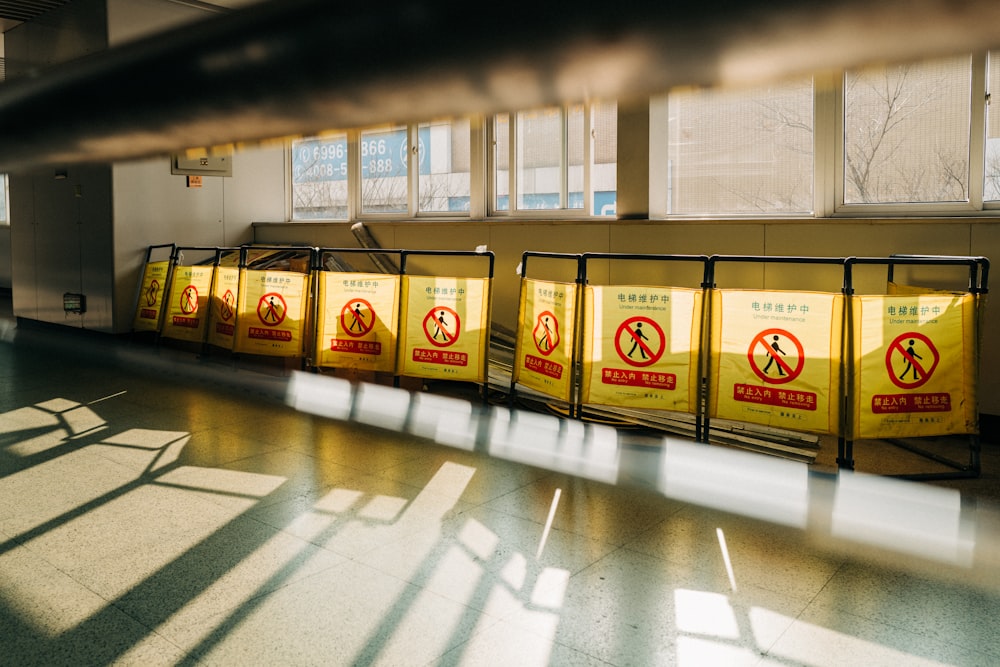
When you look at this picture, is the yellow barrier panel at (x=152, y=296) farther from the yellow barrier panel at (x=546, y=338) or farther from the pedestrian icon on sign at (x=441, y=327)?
the yellow barrier panel at (x=546, y=338)

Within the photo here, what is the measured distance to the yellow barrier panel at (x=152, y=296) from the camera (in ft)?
28.3

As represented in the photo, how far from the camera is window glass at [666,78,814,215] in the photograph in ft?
20.0

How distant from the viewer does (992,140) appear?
529 centimetres

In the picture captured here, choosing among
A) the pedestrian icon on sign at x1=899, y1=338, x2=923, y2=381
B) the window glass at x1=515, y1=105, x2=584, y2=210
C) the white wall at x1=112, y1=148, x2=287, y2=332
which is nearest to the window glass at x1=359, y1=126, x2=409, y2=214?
the white wall at x1=112, y1=148, x2=287, y2=332

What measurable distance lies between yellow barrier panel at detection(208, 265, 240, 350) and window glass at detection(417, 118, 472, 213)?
2142 millimetres

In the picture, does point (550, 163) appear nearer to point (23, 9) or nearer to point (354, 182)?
point (354, 182)

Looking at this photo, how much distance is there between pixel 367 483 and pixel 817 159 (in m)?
4.02

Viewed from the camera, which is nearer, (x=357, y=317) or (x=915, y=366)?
(x=915, y=366)

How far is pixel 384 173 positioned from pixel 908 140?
5.44m

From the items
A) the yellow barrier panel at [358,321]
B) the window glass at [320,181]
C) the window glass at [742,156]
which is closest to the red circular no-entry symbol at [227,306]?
the yellow barrier panel at [358,321]

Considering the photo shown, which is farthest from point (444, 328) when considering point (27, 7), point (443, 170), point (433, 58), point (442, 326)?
point (27, 7)

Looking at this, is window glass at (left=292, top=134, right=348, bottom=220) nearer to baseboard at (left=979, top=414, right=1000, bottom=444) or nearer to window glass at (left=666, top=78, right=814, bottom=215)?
window glass at (left=666, top=78, right=814, bottom=215)

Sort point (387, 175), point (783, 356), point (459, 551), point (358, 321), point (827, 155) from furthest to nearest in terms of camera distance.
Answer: point (387, 175) < point (358, 321) < point (827, 155) < point (783, 356) < point (459, 551)

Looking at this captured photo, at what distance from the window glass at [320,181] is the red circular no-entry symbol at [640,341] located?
5229 mm
